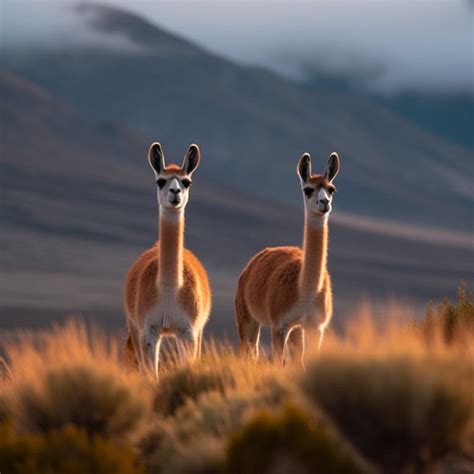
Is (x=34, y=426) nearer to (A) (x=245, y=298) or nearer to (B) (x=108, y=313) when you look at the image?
(A) (x=245, y=298)

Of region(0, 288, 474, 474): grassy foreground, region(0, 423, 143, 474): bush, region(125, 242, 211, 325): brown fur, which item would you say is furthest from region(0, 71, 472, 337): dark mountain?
region(0, 423, 143, 474): bush

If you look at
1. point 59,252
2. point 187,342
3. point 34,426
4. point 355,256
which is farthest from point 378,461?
point 355,256

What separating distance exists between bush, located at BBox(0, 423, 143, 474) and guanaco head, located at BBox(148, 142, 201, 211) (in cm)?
441

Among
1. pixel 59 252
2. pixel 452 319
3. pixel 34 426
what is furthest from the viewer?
pixel 59 252

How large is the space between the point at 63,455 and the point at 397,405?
1.80 metres

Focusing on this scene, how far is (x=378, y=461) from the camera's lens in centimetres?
661

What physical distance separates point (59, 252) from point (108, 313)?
35.6m

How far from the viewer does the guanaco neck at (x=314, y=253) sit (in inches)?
450

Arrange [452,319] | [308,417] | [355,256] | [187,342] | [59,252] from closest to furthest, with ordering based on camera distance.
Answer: [308,417]
[187,342]
[452,319]
[59,252]
[355,256]

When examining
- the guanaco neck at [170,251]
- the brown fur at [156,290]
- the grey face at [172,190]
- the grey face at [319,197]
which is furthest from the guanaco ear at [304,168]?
the brown fur at [156,290]

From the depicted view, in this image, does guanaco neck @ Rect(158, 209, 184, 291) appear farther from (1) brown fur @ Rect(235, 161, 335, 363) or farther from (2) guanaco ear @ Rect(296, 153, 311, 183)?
(2) guanaco ear @ Rect(296, 153, 311, 183)

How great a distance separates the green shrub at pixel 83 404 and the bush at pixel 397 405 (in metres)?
1.43

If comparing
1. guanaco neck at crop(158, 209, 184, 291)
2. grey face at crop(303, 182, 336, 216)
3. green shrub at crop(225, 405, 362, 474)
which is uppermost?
grey face at crop(303, 182, 336, 216)

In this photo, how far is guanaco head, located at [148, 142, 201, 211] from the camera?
11242mm
